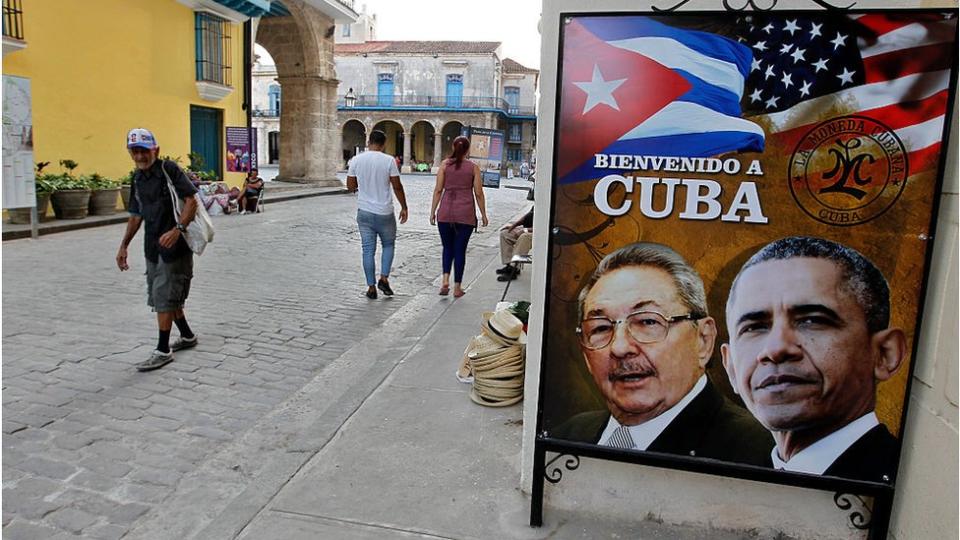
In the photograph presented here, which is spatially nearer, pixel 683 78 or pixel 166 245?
pixel 683 78

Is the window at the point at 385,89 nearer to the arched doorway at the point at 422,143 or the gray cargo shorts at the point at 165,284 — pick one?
the arched doorway at the point at 422,143

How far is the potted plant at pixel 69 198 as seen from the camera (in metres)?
13.0

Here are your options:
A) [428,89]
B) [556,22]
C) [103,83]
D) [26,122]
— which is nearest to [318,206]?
[103,83]

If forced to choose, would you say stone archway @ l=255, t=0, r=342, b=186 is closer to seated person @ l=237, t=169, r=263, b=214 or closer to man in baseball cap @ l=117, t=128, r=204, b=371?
seated person @ l=237, t=169, r=263, b=214

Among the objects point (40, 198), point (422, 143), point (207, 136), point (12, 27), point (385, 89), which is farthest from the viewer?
point (422, 143)

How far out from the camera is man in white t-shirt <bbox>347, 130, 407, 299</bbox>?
7449 mm

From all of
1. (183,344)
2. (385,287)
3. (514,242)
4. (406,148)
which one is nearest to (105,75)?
(385,287)

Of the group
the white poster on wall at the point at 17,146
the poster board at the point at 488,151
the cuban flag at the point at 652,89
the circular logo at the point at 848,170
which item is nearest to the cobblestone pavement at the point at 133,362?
the white poster on wall at the point at 17,146

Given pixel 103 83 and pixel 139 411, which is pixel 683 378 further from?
pixel 103 83

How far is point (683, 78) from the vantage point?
2.62 meters

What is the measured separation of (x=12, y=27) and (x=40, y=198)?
307 cm

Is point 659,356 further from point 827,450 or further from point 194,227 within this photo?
point 194,227

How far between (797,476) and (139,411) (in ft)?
12.3

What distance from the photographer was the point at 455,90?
2307 inches
